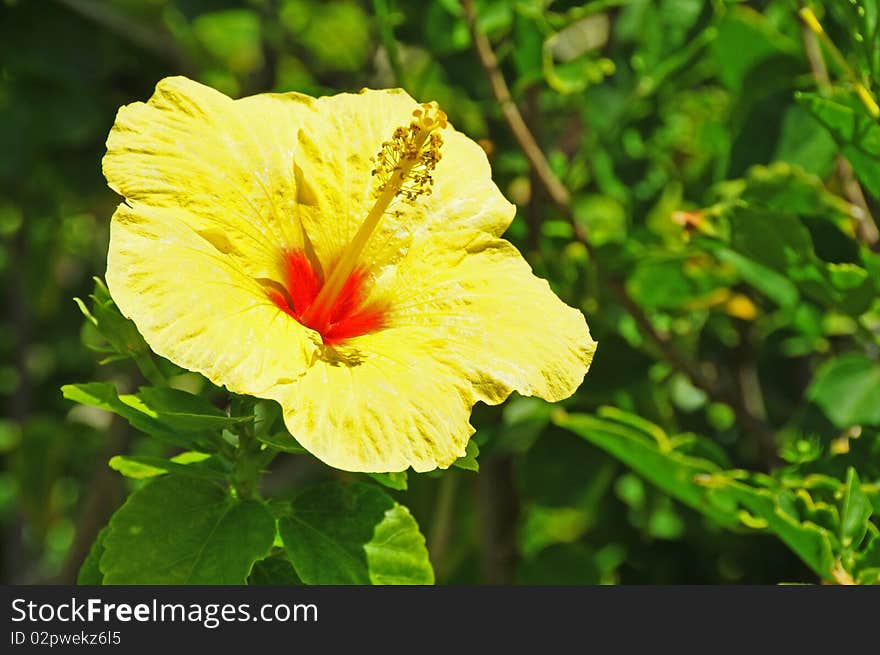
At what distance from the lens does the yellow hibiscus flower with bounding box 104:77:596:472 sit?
106cm

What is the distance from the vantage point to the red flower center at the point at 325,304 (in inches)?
49.2

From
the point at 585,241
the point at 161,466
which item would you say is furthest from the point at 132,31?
the point at 161,466

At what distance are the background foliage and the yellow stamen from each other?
6.3 inches

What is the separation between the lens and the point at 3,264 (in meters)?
2.81

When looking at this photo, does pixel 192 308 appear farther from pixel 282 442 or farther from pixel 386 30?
pixel 386 30

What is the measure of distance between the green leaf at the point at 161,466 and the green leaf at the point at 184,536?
1 cm

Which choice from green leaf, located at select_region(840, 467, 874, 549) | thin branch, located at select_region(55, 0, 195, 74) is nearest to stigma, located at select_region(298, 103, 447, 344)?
green leaf, located at select_region(840, 467, 874, 549)

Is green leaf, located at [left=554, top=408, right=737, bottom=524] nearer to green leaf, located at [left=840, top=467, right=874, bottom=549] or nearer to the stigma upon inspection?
green leaf, located at [left=840, top=467, right=874, bottom=549]

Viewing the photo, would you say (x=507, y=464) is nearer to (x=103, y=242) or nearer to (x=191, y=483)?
(x=191, y=483)

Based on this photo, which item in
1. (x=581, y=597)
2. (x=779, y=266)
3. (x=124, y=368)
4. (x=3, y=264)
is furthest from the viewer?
(x=3, y=264)

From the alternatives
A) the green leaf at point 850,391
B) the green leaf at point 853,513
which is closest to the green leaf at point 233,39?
the green leaf at point 850,391

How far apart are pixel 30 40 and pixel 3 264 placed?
30.5 inches

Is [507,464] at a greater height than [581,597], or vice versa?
[581,597]

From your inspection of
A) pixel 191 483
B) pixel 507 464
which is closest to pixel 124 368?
pixel 507 464
